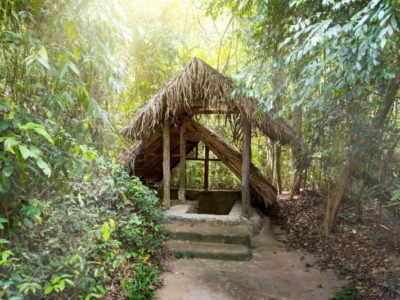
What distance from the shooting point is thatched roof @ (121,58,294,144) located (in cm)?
594

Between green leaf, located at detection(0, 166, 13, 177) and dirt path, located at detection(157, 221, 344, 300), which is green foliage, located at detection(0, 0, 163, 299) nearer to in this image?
green leaf, located at detection(0, 166, 13, 177)

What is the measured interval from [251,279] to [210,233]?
135 centimetres

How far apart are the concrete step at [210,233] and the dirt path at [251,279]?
1.23 feet

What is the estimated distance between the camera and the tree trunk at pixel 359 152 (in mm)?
4991

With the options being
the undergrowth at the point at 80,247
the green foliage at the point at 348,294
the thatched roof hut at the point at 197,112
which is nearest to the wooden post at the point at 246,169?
the thatched roof hut at the point at 197,112

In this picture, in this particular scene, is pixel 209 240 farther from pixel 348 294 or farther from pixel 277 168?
pixel 277 168

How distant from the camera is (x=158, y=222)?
242 inches

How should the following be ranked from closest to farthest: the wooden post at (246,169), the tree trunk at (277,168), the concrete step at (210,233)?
the concrete step at (210,233), the wooden post at (246,169), the tree trunk at (277,168)

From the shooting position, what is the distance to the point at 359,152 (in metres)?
5.59

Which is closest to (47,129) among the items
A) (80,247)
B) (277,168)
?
(80,247)

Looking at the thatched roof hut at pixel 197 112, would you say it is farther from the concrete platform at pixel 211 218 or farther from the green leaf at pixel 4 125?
the green leaf at pixel 4 125

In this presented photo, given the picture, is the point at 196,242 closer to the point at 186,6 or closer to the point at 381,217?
the point at 381,217

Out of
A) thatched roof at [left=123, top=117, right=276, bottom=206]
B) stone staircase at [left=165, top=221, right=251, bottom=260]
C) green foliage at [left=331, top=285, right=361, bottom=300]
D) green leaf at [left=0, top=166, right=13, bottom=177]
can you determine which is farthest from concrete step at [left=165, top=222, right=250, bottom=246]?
green leaf at [left=0, top=166, right=13, bottom=177]

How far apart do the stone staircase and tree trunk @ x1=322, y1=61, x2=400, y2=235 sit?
4.59 feet
